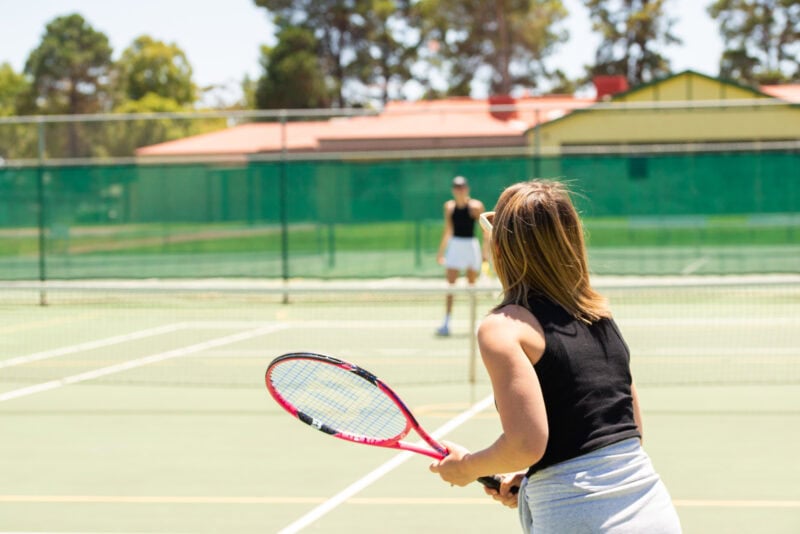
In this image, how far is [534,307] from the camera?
264 centimetres

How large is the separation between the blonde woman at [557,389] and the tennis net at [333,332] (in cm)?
500

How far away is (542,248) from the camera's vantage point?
2648 mm

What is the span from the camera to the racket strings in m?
3.24

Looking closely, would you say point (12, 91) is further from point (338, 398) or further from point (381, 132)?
point (338, 398)

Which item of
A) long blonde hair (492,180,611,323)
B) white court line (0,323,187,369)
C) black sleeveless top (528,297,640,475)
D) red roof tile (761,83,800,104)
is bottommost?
white court line (0,323,187,369)

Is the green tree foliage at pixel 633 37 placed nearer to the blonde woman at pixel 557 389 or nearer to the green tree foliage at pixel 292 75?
the green tree foliage at pixel 292 75

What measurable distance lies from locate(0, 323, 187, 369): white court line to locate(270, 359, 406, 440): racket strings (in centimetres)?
777

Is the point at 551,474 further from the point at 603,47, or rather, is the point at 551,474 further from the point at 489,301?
the point at 603,47

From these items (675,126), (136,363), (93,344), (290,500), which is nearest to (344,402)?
(290,500)

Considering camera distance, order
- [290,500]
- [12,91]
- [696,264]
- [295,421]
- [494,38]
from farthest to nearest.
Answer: [12,91] < [494,38] < [696,264] < [295,421] < [290,500]

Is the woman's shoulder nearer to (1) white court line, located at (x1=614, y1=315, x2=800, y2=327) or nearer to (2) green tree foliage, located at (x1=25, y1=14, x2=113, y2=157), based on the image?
(1) white court line, located at (x1=614, y1=315, x2=800, y2=327)

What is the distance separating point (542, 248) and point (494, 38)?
53.6m

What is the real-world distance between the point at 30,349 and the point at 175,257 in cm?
502

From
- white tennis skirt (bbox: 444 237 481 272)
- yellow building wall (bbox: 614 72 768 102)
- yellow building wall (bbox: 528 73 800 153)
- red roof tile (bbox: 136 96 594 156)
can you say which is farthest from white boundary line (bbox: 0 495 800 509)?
yellow building wall (bbox: 614 72 768 102)
